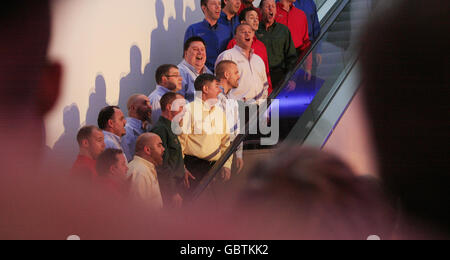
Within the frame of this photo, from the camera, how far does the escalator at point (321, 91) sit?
402 centimetres

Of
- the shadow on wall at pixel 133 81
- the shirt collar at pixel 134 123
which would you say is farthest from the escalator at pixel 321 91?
the shadow on wall at pixel 133 81

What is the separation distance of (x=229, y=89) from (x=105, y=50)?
106cm

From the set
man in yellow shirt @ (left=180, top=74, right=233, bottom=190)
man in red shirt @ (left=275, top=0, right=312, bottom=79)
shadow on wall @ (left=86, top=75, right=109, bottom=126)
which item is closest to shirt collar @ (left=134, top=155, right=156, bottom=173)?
man in yellow shirt @ (left=180, top=74, right=233, bottom=190)

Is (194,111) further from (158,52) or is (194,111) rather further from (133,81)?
(158,52)

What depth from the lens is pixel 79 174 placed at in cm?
345

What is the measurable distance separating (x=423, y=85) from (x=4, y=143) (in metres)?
2.49

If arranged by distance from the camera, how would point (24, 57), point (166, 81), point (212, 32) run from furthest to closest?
1. point (212, 32)
2. point (166, 81)
3. point (24, 57)

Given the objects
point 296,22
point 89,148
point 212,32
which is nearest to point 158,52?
point 212,32

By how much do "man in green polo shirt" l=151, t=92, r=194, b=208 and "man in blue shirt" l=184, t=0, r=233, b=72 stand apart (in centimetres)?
116

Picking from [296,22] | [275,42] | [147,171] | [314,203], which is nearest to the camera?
[314,203]

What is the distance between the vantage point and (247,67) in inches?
192

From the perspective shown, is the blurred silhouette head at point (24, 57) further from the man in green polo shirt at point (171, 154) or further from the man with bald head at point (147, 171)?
the man in green polo shirt at point (171, 154)
